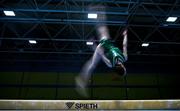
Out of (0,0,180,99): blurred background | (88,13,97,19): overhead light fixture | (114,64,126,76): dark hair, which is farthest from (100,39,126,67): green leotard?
(88,13,97,19): overhead light fixture

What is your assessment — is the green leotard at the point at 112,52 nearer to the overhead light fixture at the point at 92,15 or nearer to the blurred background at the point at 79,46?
the blurred background at the point at 79,46

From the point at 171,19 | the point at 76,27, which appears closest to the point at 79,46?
the point at 76,27

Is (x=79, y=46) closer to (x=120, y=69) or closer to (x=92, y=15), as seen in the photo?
(x=92, y=15)

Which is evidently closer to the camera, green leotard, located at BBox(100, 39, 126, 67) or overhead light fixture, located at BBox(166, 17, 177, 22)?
green leotard, located at BBox(100, 39, 126, 67)

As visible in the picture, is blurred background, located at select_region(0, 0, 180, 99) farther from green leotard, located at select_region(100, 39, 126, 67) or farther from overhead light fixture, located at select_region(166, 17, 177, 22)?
green leotard, located at select_region(100, 39, 126, 67)

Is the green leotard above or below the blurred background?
below

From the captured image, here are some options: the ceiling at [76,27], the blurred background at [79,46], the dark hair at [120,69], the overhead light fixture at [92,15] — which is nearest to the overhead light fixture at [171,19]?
the blurred background at [79,46]

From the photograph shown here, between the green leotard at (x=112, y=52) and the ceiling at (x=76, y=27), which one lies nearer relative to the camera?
the green leotard at (x=112, y=52)

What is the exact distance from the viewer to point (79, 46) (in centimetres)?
1287

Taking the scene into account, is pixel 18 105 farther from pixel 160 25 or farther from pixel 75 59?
pixel 75 59

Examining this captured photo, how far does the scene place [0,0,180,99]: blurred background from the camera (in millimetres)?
9742

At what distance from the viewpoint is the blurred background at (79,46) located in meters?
9.74

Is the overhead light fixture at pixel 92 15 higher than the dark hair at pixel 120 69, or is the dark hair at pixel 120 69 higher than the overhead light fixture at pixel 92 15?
the overhead light fixture at pixel 92 15

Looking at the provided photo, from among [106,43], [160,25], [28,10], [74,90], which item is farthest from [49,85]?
[106,43]
